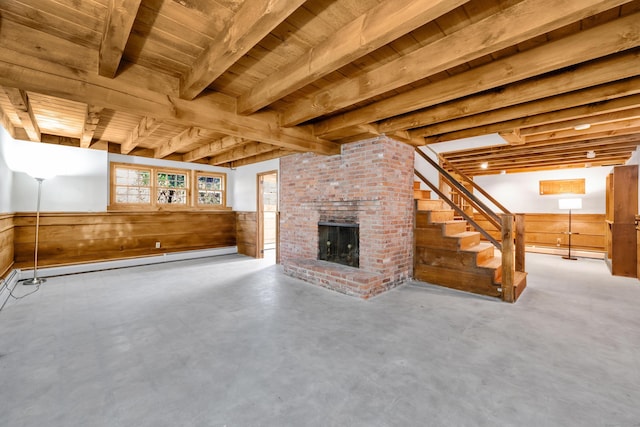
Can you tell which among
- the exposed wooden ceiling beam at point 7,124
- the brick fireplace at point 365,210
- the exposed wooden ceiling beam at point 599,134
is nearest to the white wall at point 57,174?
the exposed wooden ceiling beam at point 7,124

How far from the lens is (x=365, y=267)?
160 inches

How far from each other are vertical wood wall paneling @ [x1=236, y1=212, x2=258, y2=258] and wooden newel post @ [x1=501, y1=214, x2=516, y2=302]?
5.08 meters

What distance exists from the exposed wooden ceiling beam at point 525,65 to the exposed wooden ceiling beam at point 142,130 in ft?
9.25

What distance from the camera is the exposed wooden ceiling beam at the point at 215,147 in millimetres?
4413

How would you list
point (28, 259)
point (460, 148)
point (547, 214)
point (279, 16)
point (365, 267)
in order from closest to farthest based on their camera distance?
point (279, 16)
point (365, 267)
point (28, 259)
point (460, 148)
point (547, 214)

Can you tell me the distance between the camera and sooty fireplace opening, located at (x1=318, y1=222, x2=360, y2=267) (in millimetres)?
4336

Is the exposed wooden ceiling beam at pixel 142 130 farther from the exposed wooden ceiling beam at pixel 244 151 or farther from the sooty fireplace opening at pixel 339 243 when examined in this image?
the sooty fireplace opening at pixel 339 243

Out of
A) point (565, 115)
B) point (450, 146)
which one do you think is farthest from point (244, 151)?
point (565, 115)

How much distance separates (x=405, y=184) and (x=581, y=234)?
6633 mm

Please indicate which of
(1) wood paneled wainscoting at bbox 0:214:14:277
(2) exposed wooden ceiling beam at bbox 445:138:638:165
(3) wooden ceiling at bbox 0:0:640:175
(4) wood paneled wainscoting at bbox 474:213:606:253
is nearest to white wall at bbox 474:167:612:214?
(4) wood paneled wainscoting at bbox 474:213:606:253

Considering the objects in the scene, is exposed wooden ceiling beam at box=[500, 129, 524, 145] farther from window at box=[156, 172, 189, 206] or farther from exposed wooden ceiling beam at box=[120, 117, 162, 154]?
window at box=[156, 172, 189, 206]

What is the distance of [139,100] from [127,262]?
461cm

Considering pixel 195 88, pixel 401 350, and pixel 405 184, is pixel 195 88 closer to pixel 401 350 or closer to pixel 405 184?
pixel 401 350

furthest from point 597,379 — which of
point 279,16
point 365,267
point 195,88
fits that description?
point 195,88
